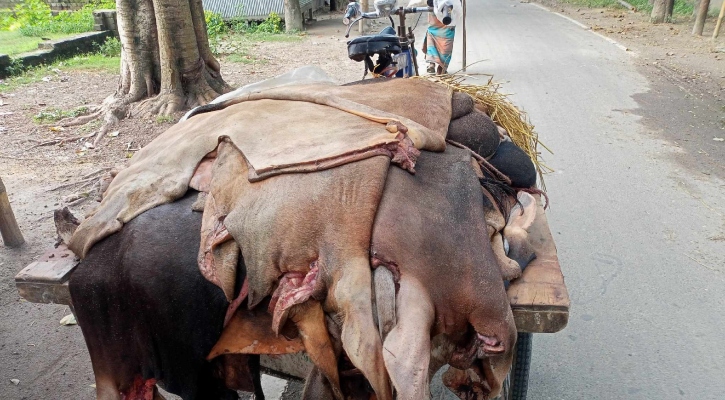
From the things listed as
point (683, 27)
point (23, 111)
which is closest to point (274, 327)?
point (23, 111)

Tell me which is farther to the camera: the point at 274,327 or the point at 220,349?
the point at 220,349

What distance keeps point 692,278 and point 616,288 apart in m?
0.49

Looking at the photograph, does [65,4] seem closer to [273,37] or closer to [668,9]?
[273,37]

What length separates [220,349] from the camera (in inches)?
67.8

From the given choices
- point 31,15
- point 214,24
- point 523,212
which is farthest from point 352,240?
point 31,15

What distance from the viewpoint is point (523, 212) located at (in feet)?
6.42

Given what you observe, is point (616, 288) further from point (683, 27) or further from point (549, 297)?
point (683, 27)

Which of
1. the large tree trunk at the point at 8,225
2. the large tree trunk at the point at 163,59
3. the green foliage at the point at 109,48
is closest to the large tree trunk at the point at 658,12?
the large tree trunk at the point at 163,59

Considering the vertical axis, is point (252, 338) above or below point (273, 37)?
above

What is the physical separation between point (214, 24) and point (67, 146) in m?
7.39

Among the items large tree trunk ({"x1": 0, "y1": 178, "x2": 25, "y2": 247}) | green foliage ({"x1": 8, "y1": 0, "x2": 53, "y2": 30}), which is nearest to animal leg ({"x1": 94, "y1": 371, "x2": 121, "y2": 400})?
large tree trunk ({"x1": 0, "y1": 178, "x2": 25, "y2": 247})

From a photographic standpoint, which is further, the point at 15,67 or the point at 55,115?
the point at 15,67

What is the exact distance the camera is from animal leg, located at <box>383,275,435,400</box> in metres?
1.33

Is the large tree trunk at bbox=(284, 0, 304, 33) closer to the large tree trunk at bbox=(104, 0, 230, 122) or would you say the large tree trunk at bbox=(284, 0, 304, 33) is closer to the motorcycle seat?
the large tree trunk at bbox=(104, 0, 230, 122)
